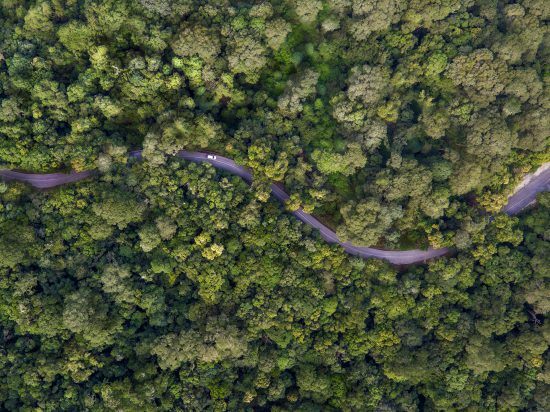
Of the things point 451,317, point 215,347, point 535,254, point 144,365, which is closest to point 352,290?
point 451,317

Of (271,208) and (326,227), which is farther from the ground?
(326,227)

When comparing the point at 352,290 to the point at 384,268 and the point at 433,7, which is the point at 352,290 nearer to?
the point at 384,268

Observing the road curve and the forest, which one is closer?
the forest

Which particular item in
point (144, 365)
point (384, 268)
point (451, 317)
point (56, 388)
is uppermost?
point (384, 268)

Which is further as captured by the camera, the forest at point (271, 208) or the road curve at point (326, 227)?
the road curve at point (326, 227)
